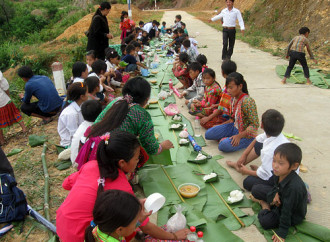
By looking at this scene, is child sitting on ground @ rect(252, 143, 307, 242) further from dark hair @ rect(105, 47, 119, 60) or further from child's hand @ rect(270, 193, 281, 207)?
dark hair @ rect(105, 47, 119, 60)

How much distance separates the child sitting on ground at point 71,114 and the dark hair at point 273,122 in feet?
8.40

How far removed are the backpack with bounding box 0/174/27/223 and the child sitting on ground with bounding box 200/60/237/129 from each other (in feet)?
9.26

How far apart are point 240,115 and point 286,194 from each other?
1.50 metres

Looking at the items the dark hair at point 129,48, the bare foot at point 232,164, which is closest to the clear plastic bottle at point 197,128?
the bare foot at point 232,164

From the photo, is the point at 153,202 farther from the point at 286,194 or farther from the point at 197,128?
the point at 197,128

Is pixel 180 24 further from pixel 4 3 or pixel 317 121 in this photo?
pixel 4 3

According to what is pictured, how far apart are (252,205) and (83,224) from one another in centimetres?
172

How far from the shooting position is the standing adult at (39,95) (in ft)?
16.4

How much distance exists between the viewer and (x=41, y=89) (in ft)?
16.5

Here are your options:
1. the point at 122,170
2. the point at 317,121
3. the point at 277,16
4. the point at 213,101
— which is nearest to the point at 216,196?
the point at 122,170

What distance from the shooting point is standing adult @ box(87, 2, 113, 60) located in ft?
20.5

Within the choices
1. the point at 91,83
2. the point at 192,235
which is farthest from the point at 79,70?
the point at 192,235

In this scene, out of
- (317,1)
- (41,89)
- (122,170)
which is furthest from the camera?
(317,1)

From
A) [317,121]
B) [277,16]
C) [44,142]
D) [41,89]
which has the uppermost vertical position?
[277,16]
